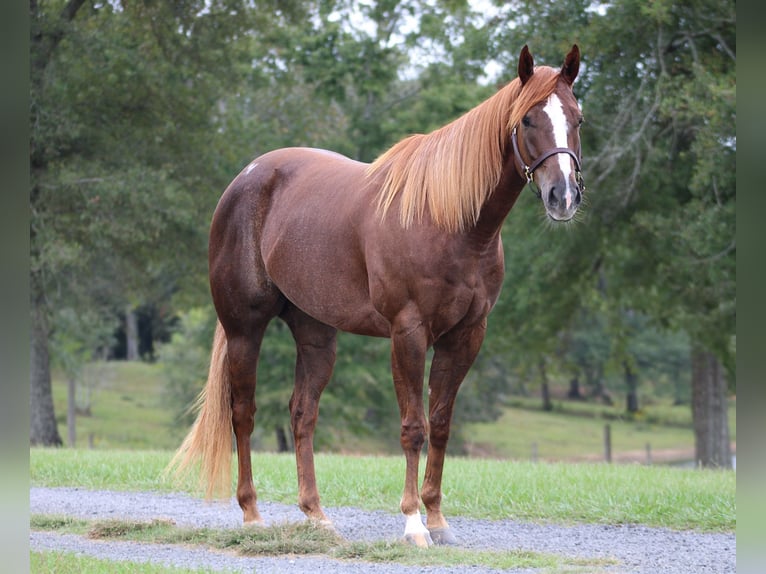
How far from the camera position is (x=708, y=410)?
16.7 metres

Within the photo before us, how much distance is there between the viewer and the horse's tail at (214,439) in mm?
6129

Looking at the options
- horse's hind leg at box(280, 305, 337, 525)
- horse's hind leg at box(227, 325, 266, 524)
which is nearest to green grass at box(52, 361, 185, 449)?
horse's hind leg at box(227, 325, 266, 524)

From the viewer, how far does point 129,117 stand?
15.5 m

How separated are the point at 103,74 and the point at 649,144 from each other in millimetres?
8666

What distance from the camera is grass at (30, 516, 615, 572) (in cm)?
472

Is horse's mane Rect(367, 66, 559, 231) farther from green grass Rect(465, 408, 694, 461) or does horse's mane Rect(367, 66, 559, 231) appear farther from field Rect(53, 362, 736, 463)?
green grass Rect(465, 408, 694, 461)

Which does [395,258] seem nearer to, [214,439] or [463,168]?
[463,168]

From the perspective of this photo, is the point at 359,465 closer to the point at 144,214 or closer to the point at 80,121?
the point at 144,214

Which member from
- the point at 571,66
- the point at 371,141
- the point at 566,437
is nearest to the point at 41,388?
the point at 371,141

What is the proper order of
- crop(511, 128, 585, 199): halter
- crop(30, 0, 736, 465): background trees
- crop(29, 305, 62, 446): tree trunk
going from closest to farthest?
crop(511, 128, 585, 199): halter, crop(30, 0, 736, 465): background trees, crop(29, 305, 62, 446): tree trunk

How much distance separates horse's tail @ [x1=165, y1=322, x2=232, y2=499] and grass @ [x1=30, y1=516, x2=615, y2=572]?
0.40 meters

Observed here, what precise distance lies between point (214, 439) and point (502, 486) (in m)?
2.57

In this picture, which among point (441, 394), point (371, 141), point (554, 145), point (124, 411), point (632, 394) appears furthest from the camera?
point (632, 394)

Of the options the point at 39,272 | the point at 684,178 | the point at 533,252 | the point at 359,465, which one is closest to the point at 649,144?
the point at 684,178
